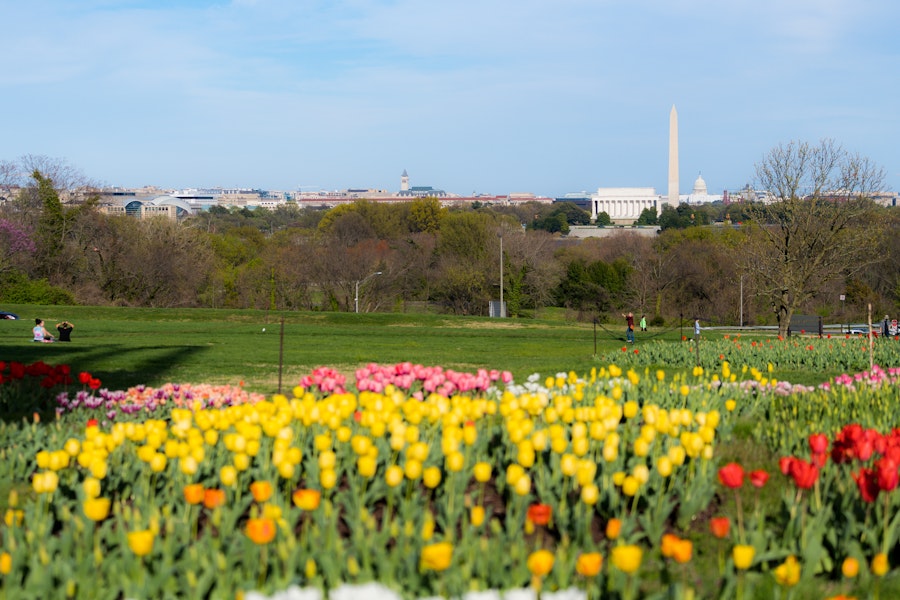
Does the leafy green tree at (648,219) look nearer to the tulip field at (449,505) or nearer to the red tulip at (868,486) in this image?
the tulip field at (449,505)

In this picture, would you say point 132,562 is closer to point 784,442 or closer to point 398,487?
point 398,487

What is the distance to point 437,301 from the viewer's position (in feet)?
224

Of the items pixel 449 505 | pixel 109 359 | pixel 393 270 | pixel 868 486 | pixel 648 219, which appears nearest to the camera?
pixel 868 486

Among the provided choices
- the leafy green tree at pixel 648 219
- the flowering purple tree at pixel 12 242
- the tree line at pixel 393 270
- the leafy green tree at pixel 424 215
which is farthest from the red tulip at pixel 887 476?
the leafy green tree at pixel 648 219

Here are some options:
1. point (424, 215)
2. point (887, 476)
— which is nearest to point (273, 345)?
point (887, 476)

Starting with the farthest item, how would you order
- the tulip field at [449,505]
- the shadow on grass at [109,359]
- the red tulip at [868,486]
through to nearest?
the shadow on grass at [109,359] < the red tulip at [868,486] < the tulip field at [449,505]

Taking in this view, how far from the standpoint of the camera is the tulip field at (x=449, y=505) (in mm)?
4418

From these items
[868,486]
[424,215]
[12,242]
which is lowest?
[868,486]

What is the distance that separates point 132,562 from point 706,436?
3461mm

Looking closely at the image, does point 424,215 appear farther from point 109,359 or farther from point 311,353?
point 109,359

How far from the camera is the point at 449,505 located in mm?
5594

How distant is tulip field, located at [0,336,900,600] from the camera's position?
14.5 feet

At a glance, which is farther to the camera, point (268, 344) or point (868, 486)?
point (268, 344)

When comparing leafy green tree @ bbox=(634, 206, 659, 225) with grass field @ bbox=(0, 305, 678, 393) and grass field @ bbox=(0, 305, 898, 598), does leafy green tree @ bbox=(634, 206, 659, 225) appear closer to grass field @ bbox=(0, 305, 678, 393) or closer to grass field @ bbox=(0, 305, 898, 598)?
grass field @ bbox=(0, 305, 898, 598)
